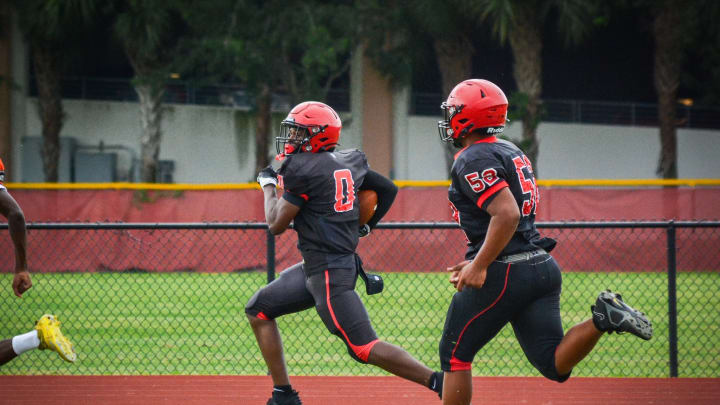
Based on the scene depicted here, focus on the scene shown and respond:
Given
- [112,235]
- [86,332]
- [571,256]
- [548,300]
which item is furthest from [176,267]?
[548,300]

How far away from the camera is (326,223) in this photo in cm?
511

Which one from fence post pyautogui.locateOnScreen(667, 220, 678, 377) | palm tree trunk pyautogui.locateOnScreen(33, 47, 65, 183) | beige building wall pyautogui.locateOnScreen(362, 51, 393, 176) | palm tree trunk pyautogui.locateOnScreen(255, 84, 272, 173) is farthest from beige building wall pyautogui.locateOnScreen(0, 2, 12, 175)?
fence post pyautogui.locateOnScreen(667, 220, 678, 377)

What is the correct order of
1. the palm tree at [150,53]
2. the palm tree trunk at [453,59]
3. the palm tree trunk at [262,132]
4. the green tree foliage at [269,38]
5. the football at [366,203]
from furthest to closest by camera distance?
the palm tree trunk at [262,132]
the palm tree trunk at [453,59]
the green tree foliage at [269,38]
the palm tree at [150,53]
the football at [366,203]

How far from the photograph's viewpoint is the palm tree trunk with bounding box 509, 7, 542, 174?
21.3m

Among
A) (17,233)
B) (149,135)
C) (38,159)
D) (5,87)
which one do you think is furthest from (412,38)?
(17,233)

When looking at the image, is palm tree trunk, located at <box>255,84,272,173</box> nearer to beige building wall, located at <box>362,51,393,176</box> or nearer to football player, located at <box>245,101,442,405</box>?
beige building wall, located at <box>362,51,393,176</box>

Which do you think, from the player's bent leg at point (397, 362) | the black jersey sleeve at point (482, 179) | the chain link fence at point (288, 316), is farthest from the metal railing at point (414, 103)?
the black jersey sleeve at point (482, 179)

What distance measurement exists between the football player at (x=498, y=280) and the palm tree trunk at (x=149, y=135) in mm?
19511

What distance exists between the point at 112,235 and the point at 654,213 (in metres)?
9.57

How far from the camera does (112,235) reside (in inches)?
530

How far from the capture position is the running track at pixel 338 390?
20.7ft

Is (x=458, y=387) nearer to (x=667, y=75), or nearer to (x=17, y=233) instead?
(x=17, y=233)

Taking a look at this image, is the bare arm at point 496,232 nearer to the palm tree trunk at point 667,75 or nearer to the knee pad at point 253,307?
the knee pad at point 253,307

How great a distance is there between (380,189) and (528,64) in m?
17.1
